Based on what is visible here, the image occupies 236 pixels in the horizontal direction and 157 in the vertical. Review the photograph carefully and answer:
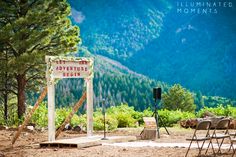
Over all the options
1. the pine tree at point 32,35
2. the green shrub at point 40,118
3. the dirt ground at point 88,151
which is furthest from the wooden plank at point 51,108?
the pine tree at point 32,35

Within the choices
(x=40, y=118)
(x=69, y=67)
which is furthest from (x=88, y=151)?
(x=40, y=118)

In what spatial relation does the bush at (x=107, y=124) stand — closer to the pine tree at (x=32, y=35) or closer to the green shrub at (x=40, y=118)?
the green shrub at (x=40, y=118)

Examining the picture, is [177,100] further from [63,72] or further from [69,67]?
[63,72]

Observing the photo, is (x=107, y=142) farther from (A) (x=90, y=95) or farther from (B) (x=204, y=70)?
(B) (x=204, y=70)

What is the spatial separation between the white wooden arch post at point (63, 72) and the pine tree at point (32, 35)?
18.8ft

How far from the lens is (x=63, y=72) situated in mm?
15148

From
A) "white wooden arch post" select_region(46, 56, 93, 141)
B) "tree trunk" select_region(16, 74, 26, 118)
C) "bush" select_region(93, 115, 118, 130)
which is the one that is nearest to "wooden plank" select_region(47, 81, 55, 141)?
"white wooden arch post" select_region(46, 56, 93, 141)

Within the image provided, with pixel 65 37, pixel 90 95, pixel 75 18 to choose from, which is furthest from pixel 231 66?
pixel 90 95

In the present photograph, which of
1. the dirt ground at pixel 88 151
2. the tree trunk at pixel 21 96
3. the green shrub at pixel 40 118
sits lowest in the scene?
the dirt ground at pixel 88 151

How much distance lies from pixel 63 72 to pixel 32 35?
24.0 ft

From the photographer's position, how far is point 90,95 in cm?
1653

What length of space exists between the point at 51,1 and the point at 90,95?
7.53 m

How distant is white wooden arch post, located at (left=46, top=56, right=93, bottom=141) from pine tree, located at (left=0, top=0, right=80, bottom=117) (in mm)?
5717

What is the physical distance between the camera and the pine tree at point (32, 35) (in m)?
21.8
